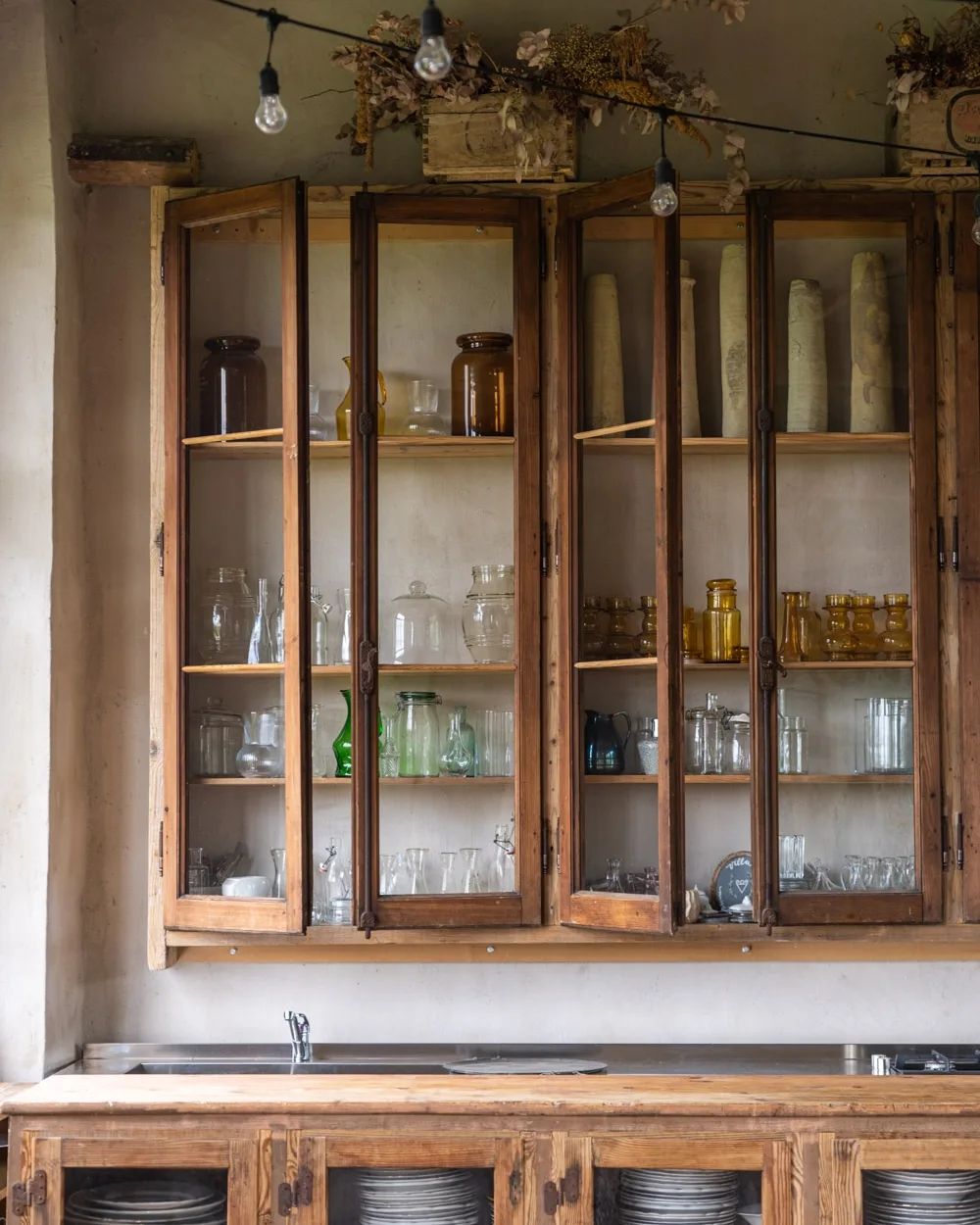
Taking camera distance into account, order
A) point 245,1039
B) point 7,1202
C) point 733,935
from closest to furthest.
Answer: point 7,1202
point 733,935
point 245,1039

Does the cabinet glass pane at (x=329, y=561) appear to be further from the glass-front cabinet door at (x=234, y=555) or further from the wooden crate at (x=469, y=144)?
the wooden crate at (x=469, y=144)

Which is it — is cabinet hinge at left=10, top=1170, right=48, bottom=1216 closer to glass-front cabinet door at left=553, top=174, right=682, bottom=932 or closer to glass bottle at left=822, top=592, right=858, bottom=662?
glass-front cabinet door at left=553, top=174, right=682, bottom=932

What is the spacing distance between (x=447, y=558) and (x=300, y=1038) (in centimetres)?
122

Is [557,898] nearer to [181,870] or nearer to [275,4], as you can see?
[181,870]

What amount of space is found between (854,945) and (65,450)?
2289 millimetres

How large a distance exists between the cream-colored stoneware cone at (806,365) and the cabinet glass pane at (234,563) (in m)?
1.22

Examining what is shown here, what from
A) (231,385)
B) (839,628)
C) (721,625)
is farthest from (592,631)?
(231,385)

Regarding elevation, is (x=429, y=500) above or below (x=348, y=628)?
above

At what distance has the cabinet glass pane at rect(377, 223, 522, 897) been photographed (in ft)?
11.8

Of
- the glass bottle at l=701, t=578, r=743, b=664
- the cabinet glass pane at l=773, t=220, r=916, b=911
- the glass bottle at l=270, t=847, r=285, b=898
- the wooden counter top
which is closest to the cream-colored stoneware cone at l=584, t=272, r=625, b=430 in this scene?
the cabinet glass pane at l=773, t=220, r=916, b=911

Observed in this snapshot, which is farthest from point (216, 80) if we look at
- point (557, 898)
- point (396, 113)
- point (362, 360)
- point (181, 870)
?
point (557, 898)

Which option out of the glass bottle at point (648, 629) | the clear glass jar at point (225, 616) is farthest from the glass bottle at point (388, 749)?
the glass bottle at point (648, 629)

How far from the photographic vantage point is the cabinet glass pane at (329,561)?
3.60 metres

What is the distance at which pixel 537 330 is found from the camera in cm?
364
